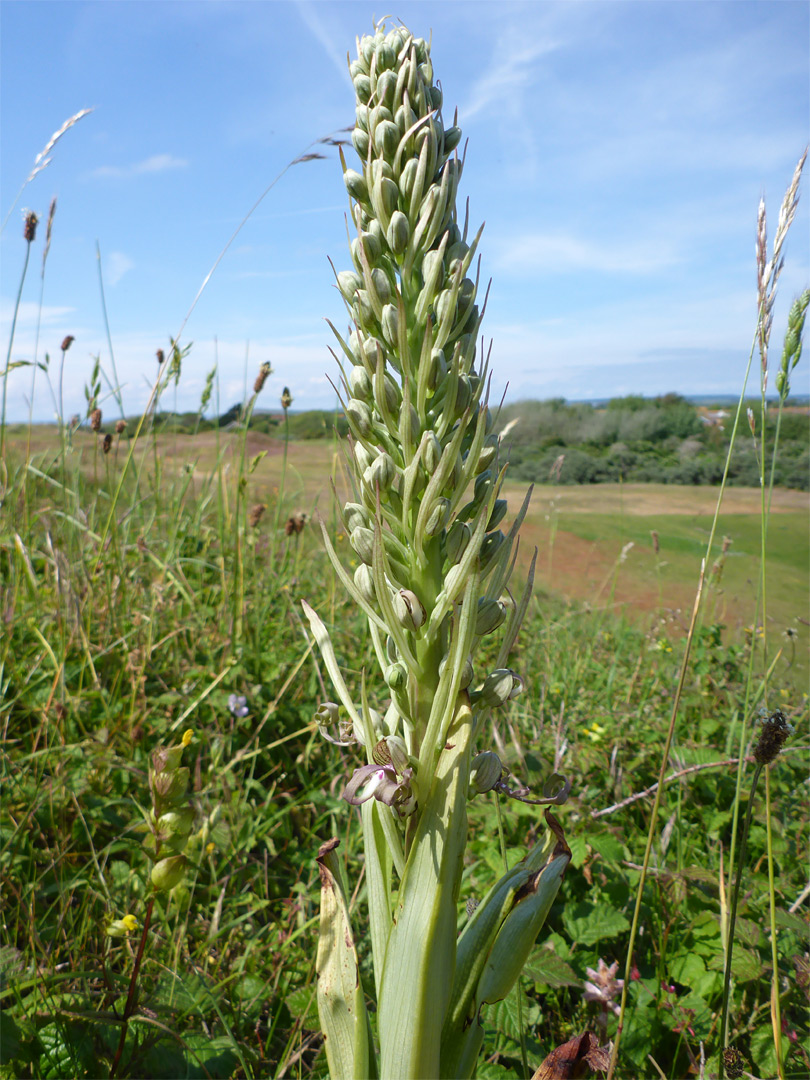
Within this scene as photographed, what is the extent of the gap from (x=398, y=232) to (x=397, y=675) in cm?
90

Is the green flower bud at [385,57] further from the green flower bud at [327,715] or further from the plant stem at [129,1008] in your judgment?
the plant stem at [129,1008]

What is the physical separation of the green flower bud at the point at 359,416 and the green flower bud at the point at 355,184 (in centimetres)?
47

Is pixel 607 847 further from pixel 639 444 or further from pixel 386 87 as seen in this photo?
pixel 639 444

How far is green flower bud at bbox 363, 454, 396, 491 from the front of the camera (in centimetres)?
123

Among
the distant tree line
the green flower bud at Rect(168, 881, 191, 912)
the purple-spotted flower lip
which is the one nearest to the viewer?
the purple-spotted flower lip

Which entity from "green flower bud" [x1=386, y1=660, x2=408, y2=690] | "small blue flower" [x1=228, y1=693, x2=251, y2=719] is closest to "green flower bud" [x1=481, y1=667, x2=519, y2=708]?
"green flower bud" [x1=386, y1=660, x2=408, y2=690]

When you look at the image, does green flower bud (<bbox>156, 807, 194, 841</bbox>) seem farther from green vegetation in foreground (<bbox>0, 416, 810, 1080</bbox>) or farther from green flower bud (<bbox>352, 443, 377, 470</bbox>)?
green flower bud (<bbox>352, 443, 377, 470</bbox>)

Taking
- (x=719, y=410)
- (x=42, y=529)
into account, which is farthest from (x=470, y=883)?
(x=719, y=410)

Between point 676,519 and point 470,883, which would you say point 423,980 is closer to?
point 470,883

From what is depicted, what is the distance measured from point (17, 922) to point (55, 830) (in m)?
0.35

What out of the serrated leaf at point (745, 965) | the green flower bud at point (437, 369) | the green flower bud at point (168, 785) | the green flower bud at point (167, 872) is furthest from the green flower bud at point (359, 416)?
the serrated leaf at point (745, 965)

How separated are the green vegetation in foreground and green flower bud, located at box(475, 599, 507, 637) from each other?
99cm

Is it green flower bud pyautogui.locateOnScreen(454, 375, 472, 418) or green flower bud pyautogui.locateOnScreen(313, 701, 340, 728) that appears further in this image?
green flower bud pyautogui.locateOnScreen(313, 701, 340, 728)

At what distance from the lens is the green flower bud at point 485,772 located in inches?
47.5
